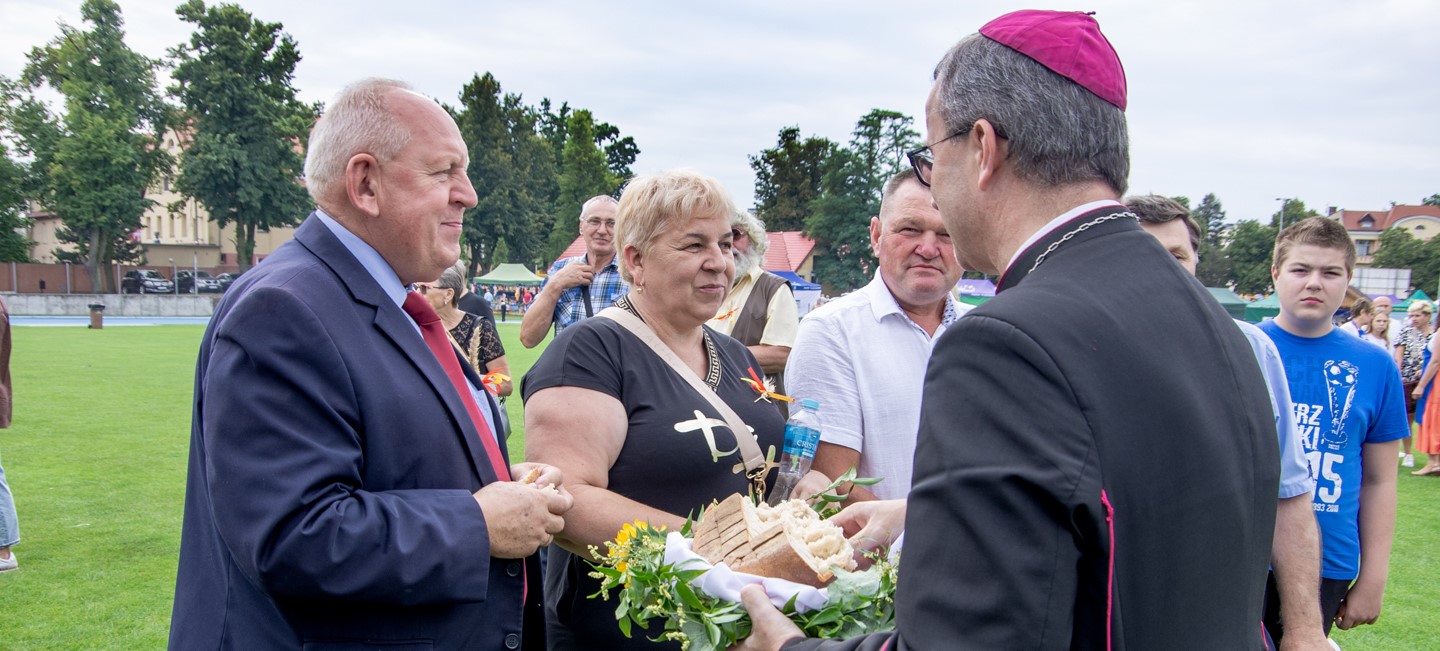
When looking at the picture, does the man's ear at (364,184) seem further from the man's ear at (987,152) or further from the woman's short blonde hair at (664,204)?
the man's ear at (987,152)

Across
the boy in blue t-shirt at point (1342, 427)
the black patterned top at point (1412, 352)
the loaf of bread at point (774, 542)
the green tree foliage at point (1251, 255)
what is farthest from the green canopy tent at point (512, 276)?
the green tree foliage at point (1251, 255)

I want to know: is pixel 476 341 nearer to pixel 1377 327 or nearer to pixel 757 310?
pixel 757 310

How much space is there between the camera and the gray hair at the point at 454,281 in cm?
699

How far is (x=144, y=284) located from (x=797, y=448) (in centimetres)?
6726

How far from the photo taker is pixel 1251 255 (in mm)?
87375

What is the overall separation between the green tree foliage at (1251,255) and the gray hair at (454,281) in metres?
87.9

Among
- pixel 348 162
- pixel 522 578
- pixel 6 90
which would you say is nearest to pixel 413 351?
pixel 348 162

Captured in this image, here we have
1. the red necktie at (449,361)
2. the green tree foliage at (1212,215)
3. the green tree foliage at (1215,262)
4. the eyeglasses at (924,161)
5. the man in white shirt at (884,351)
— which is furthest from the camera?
the green tree foliage at (1212,215)

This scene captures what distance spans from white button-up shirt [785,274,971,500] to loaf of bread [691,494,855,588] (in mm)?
1241

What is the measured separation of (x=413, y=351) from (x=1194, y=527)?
1.77 m

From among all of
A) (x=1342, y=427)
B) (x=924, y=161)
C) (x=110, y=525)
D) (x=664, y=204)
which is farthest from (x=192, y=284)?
(x=924, y=161)

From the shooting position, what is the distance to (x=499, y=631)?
2.34 meters

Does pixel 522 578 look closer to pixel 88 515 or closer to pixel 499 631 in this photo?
pixel 499 631

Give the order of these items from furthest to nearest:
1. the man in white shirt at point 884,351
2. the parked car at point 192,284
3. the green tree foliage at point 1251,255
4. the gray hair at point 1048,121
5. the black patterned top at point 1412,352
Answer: the green tree foliage at point 1251,255 → the parked car at point 192,284 → the black patterned top at point 1412,352 → the man in white shirt at point 884,351 → the gray hair at point 1048,121
